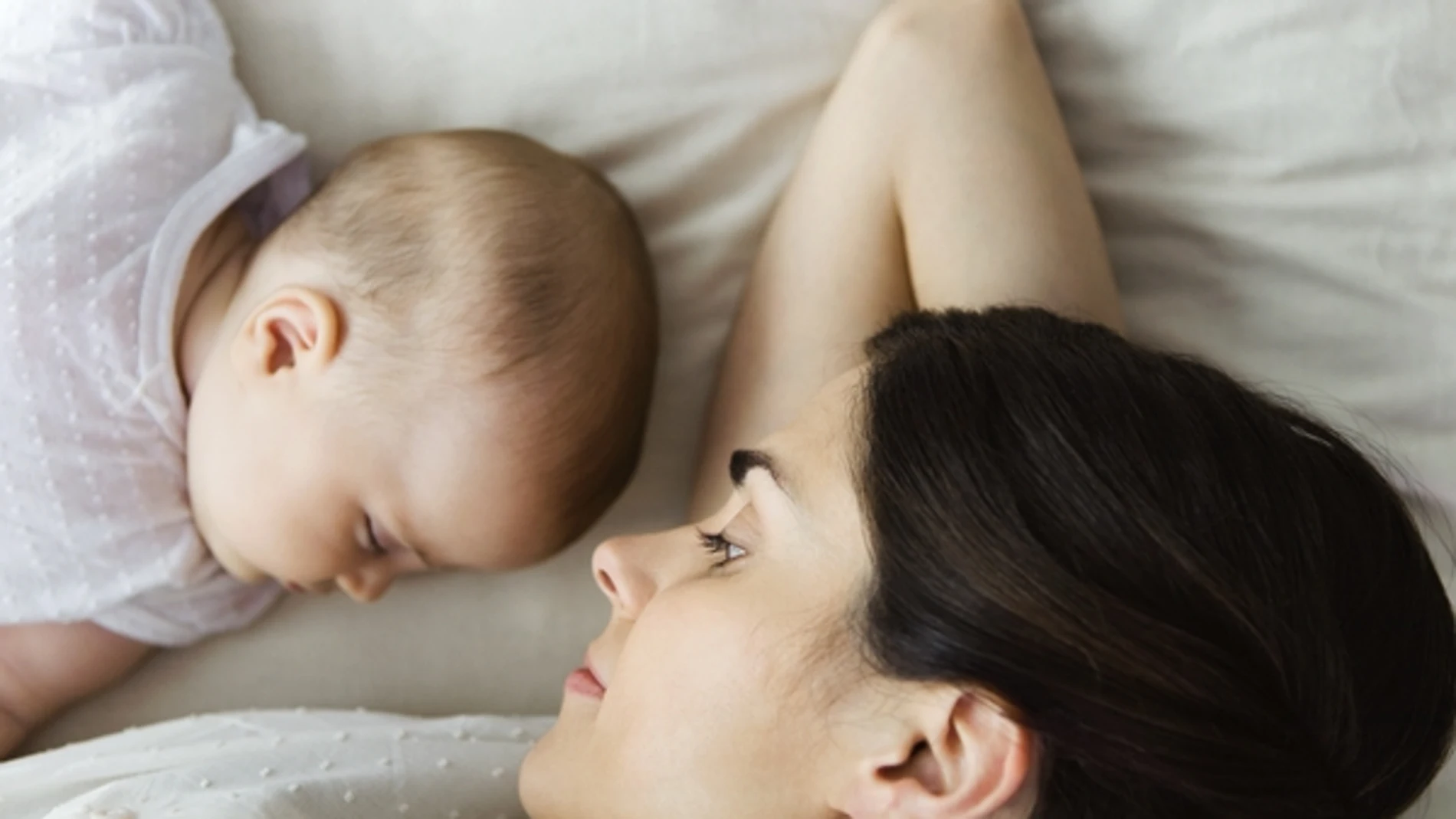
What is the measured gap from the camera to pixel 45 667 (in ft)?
3.63

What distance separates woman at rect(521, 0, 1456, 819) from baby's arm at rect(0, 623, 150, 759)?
49 cm

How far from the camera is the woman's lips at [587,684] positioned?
88cm

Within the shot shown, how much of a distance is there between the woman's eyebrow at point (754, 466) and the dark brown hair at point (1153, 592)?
0.06m

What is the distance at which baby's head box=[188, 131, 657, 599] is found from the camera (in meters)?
1.02

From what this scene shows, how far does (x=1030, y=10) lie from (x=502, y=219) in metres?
0.56

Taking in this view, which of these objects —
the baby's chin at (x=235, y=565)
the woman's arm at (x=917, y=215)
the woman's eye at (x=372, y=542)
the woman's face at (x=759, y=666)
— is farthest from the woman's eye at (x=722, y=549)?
the baby's chin at (x=235, y=565)

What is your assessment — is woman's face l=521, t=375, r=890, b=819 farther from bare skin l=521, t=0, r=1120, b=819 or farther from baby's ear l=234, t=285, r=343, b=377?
baby's ear l=234, t=285, r=343, b=377

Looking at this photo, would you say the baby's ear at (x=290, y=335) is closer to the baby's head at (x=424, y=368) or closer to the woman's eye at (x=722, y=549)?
the baby's head at (x=424, y=368)

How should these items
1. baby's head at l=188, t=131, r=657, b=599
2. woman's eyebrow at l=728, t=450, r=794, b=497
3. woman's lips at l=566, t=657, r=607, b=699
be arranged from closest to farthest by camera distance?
1. woman's eyebrow at l=728, t=450, r=794, b=497
2. woman's lips at l=566, t=657, r=607, b=699
3. baby's head at l=188, t=131, r=657, b=599

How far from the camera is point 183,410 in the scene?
1110 millimetres

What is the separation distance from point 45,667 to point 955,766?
2.79ft

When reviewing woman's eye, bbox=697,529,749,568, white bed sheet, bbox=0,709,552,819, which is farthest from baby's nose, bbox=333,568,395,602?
woman's eye, bbox=697,529,749,568

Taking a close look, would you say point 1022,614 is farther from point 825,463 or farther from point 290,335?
point 290,335

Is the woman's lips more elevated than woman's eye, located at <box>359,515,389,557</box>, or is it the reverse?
the woman's lips
